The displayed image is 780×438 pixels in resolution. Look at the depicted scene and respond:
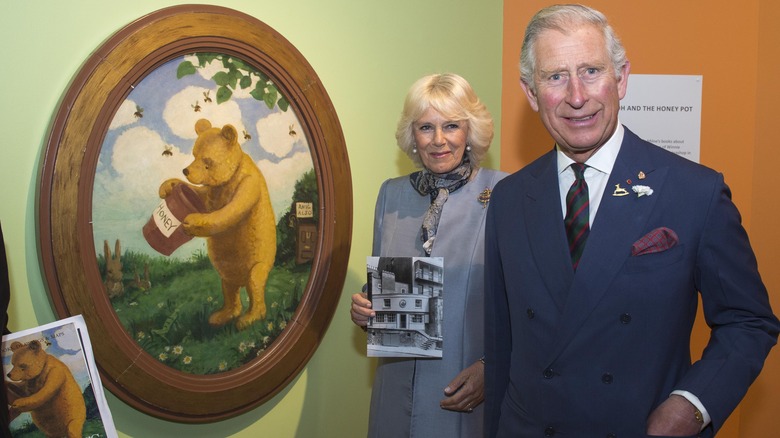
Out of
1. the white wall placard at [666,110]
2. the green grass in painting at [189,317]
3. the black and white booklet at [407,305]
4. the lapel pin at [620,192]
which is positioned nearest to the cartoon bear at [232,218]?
the green grass in painting at [189,317]

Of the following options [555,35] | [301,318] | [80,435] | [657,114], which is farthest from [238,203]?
[657,114]

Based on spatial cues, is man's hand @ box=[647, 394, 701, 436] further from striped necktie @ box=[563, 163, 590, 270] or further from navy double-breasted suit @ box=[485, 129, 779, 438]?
striped necktie @ box=[563, 163, 590, 270]

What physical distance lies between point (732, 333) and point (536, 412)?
0.54 meters

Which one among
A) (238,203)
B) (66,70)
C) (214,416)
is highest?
(66,70)

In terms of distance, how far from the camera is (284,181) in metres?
3.35

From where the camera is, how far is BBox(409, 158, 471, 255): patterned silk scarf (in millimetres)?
3051

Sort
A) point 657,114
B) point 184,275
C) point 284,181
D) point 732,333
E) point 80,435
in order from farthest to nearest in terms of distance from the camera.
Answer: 1. point 657,114
2. point 284,181
3. point 184,275
4. point 80,435
5. point 732,333

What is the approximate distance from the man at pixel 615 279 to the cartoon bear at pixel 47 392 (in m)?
1.30

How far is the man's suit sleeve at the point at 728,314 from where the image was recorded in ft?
6.25

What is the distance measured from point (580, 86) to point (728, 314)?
70cm

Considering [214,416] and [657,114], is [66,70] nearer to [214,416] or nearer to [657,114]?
[214,416]

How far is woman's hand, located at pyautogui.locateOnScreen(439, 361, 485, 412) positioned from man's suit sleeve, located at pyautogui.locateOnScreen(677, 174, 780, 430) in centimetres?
105

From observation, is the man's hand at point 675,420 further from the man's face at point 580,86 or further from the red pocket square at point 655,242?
the man's face at point 580,86

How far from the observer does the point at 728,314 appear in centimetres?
197
